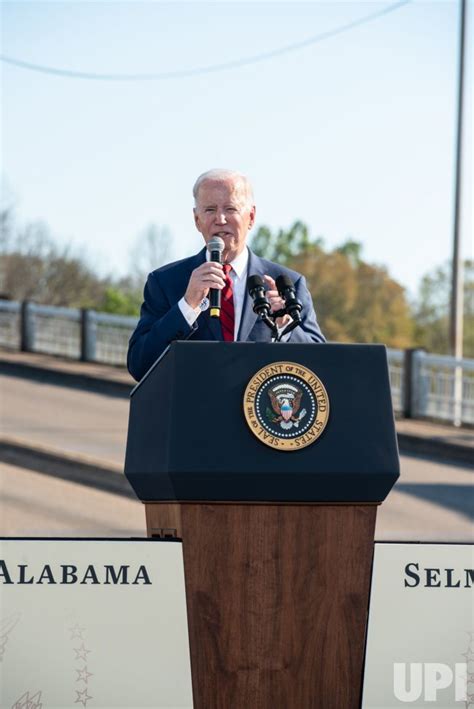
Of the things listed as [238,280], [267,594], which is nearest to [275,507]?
[267,594]

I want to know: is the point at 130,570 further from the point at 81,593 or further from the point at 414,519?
the point at 414,519

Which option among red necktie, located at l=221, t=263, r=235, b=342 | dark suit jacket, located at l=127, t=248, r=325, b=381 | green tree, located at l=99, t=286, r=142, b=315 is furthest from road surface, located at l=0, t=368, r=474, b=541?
green tree, located at l=99, t=286, r=142, b=315

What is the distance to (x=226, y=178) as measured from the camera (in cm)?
403

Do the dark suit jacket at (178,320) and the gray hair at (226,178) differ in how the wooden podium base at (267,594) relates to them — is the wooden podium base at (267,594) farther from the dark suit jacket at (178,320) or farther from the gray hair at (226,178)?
the gray hair at (226,178)

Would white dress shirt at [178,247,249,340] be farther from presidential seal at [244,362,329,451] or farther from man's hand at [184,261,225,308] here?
presidential seal at [244,362,329,451]

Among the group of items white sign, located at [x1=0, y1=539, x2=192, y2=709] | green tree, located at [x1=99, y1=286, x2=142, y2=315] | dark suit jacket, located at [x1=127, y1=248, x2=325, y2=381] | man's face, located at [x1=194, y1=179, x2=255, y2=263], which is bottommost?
white sign, located at [x1=0, y1=539, x2=192, y2=709]

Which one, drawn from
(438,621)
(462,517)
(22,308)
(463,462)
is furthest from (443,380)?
(438,621)

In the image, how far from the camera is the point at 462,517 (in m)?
13.0

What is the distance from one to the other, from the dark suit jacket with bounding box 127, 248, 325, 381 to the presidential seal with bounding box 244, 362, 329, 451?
54cm

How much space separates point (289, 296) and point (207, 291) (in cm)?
25

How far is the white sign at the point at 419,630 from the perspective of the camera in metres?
3.44

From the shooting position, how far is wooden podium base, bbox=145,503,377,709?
132 inches

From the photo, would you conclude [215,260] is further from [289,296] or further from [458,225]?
[458,225]

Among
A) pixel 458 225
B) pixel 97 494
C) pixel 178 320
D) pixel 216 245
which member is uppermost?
pixel 458 225
